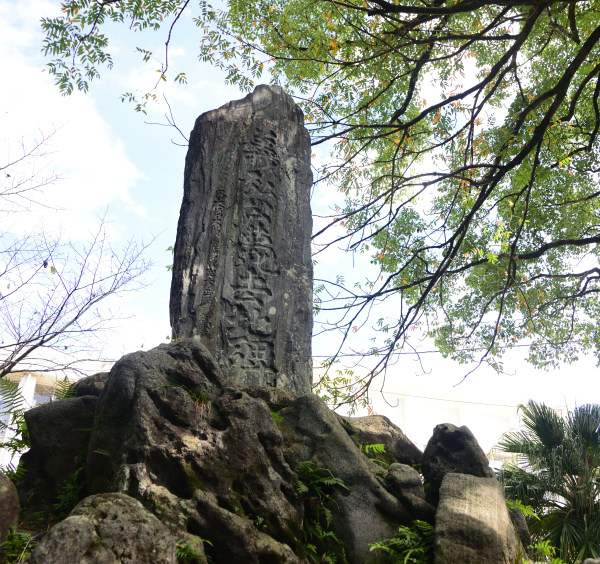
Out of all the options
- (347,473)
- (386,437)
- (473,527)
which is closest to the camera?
(473,527)

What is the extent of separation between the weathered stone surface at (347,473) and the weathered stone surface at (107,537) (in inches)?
56.1

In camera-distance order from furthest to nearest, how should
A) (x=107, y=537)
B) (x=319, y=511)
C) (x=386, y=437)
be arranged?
(x=386, y=437) < (x=319, y=511) < (x=107, y=537)

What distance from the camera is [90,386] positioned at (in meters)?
4.21

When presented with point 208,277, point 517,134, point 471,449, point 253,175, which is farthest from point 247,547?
point 517,134

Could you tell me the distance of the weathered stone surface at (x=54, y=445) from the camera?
348 cm

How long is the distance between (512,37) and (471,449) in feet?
13.9

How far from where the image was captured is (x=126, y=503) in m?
2.33

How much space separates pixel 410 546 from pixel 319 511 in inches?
22.5

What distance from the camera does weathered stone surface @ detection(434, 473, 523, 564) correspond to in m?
3.09

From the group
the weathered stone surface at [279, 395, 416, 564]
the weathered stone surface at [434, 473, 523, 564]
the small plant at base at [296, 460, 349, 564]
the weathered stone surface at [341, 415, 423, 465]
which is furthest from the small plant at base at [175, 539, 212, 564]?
the weathered stone surface at [341, 415, 423, 465]

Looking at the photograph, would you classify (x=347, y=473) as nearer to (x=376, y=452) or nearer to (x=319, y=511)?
(x=319, y=511)

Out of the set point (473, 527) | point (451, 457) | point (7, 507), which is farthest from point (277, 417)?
point (7, 507)

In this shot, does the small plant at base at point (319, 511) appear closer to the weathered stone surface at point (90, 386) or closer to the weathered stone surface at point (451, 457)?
the weathered stone surface at point (451, 457)

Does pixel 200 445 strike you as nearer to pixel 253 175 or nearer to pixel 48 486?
pixel 48 486
